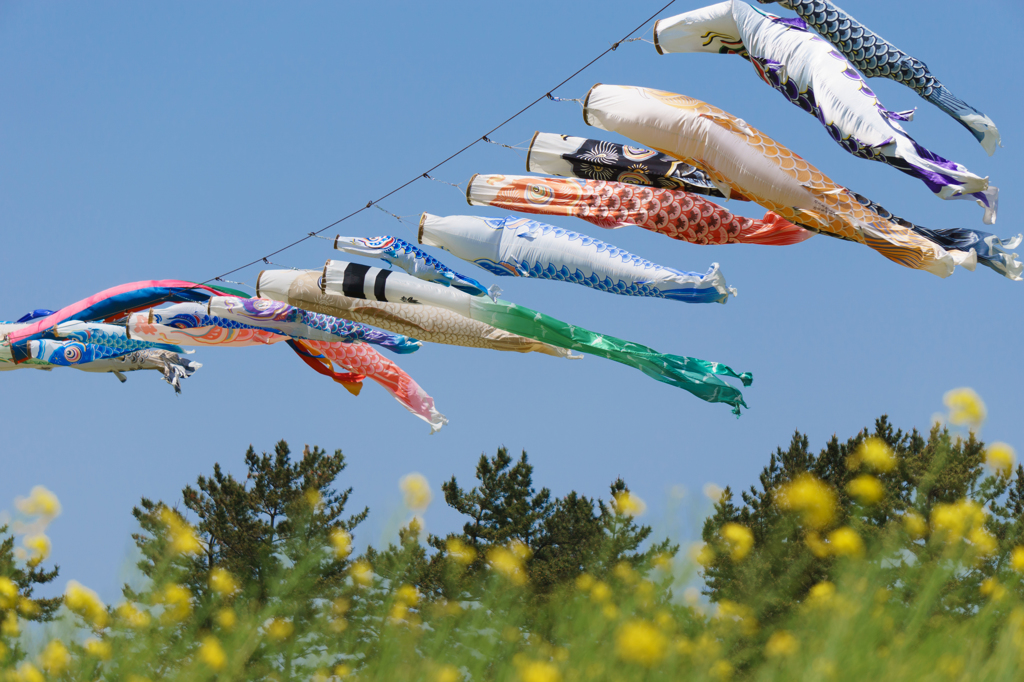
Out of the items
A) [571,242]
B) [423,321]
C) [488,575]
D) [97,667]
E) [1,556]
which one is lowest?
[97,667]

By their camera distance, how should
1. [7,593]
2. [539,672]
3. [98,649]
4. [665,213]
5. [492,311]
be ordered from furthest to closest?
[492,311] < [665,213] < [7,593] < [98,649] < [539,672]

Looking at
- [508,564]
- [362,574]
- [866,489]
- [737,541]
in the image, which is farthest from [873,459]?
[362,574]

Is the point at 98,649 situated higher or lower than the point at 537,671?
lower

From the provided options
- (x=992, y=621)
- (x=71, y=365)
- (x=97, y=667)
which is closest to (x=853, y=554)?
(x=992, y=621)

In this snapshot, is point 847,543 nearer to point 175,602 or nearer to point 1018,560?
point 1018,560

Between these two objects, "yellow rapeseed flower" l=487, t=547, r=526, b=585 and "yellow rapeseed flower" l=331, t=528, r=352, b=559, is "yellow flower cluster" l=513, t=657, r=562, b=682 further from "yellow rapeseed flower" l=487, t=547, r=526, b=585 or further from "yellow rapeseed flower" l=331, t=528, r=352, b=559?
"yellow rapeseed flower" l=331, t=528, r=352, b=559

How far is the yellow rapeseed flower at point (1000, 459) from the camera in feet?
7.82

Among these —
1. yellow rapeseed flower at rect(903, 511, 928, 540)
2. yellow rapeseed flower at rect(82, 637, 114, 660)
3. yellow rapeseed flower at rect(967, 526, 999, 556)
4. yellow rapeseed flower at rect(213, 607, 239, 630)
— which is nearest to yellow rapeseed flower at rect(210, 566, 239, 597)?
yellow rapeseed flower at rect(213, 607, 239, 630)

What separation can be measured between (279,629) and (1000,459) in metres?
2.01

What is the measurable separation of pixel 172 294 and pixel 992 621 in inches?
232

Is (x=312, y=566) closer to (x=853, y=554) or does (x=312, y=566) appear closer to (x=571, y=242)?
(x=853, y=554)

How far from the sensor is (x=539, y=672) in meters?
2.12

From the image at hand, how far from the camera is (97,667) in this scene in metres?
2.88

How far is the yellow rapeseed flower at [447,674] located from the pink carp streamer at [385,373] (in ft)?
14.2
